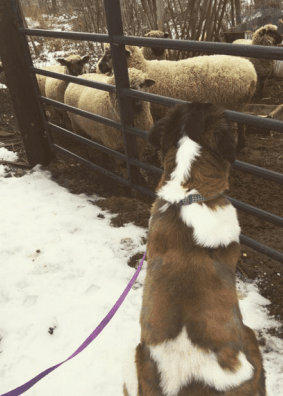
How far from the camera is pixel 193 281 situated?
141 cm

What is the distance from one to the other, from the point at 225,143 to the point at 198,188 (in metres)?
0.27

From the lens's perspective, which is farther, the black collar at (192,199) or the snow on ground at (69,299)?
the snow on ground at (69,299)

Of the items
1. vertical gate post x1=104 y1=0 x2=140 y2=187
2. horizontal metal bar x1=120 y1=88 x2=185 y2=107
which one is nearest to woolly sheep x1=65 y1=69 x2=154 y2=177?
vertical gate post x1=104 y1=0 x2=140 y2=187

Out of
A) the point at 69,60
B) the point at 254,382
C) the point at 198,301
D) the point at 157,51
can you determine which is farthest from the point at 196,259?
the point at 157,51

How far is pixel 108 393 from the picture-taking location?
2.02 metres

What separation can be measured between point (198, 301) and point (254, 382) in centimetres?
41

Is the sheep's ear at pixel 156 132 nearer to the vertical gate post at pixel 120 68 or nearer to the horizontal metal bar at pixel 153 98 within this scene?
the horizontal metal bar at pixel 153 98

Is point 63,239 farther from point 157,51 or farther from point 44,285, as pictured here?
point 157,51

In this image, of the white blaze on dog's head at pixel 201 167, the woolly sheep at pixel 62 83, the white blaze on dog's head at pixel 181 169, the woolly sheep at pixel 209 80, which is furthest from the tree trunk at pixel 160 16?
the white blaze on dog's head at pixel 181 169

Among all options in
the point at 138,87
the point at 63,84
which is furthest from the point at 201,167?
the point at 63,84

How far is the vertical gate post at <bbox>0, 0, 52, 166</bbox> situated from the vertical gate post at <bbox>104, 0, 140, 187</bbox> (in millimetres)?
1707

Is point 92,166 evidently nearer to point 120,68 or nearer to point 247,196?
point 120,68

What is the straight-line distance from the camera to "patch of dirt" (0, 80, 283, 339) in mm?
2799

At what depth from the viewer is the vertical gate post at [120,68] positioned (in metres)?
2.72
